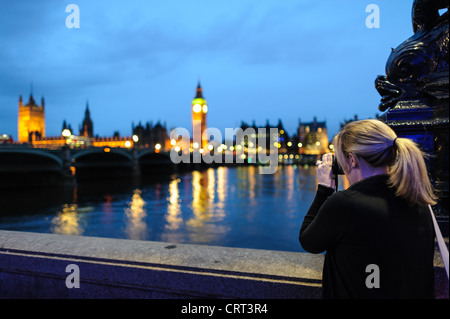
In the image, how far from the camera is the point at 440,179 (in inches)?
92.5

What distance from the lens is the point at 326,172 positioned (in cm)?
165

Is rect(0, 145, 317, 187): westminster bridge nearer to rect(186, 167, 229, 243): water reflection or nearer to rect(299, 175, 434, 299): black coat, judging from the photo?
rect(186, 167, 229, 243): water reflection

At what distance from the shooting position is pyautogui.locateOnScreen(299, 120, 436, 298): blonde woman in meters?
1.32

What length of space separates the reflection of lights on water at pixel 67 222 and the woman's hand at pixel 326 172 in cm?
1384

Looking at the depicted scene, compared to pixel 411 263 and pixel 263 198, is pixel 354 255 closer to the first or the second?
pixel 411 263

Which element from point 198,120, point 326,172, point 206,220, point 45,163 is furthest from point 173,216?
point 198,120

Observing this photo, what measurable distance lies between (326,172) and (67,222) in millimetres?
17011

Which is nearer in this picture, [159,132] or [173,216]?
[173,216]

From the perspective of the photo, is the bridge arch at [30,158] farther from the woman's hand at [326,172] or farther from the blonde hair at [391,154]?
the blonde hair at [391,154]

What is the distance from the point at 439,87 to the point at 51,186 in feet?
135

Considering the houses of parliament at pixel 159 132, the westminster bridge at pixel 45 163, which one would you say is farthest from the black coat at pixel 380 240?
the houses of parliament at pixel 159 132

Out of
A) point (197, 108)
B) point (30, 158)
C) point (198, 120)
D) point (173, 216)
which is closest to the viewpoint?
point (173, 216)

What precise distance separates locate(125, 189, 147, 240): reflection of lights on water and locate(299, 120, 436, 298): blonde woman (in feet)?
39.8

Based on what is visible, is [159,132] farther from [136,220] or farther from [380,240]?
[380,240]
